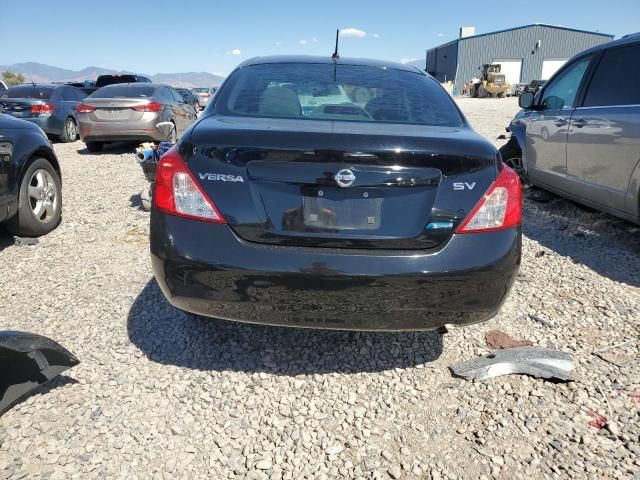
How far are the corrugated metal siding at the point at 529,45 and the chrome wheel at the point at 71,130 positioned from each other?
166ft

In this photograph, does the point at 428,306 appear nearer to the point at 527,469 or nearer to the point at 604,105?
the point at 527,469

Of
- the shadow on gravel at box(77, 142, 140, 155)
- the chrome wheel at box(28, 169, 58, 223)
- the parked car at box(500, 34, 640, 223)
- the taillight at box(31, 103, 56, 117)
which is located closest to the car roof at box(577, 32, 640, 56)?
the parked car at box(500, 34, 640, 223)

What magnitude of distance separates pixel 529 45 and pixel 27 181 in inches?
2322

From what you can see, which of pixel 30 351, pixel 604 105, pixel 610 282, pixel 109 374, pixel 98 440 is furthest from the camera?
pixel 604 105

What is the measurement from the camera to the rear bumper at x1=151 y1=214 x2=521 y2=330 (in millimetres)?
2035

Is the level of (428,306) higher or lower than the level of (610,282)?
higher

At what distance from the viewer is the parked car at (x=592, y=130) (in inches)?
158

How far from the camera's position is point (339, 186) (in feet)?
6.55

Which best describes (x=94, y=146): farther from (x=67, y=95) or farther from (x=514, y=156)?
(x=514, y=156)

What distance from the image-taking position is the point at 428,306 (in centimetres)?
211

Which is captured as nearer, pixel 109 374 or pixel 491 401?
pixel 491 401

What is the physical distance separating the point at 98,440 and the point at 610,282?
12.3 ft

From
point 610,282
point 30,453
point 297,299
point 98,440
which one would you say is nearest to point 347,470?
point 297,299

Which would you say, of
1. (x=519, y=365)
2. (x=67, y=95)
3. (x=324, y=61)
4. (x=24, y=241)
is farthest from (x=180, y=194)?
(x=67, y=95)
